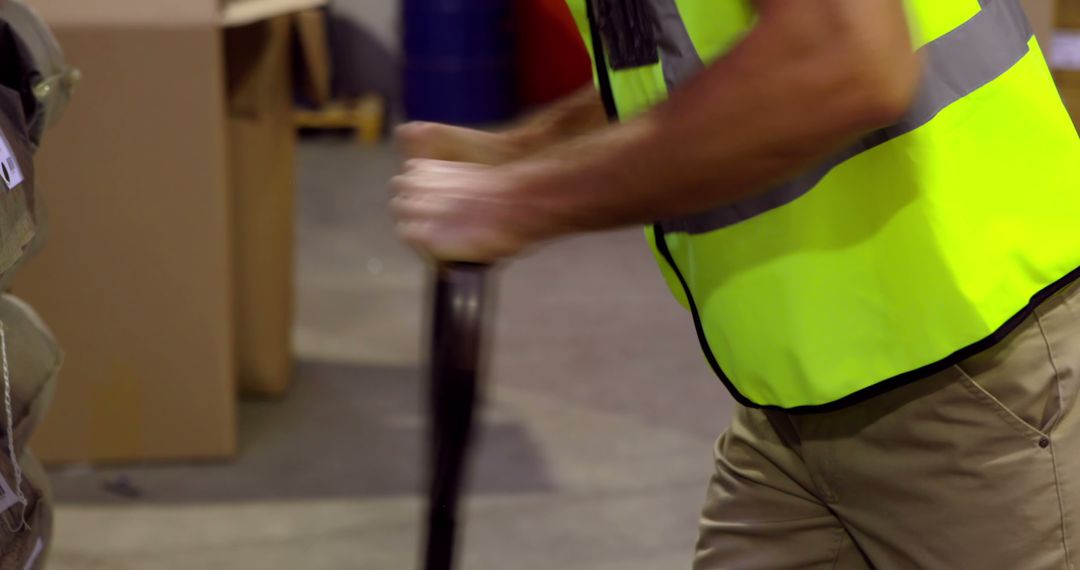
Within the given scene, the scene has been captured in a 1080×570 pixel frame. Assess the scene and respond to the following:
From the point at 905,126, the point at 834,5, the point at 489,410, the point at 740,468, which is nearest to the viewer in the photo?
the point at 834,5

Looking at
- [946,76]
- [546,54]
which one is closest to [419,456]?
[946,76]

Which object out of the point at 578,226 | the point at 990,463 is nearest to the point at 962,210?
the point at 990,463

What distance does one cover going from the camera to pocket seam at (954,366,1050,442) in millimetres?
994

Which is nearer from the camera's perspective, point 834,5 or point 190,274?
point 834,5

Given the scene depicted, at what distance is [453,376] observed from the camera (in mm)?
833

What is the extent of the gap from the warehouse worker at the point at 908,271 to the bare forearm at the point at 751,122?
0.02 metres

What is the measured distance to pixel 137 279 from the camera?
2.64 meters

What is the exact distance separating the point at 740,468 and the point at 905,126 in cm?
38

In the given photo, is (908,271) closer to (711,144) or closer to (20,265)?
(711,144)

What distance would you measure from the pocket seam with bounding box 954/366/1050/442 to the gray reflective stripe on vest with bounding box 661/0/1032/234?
19 centimetres

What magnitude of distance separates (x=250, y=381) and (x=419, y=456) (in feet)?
1.63

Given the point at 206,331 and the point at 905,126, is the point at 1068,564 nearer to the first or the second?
the point at 905,126

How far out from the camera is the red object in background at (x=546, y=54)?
18.9 ft

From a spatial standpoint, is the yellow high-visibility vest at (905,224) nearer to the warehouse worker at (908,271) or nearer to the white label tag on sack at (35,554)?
the warehouse worker at (908,271)
